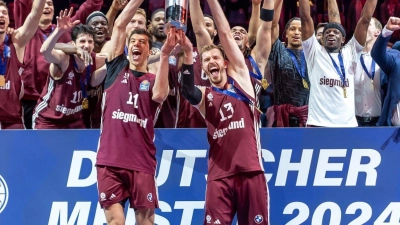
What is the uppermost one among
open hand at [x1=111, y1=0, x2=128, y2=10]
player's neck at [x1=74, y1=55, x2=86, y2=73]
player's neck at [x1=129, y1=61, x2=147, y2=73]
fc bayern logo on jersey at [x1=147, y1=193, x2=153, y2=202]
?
open hand at [x1=111, y1=0, x2=128, y2=10]

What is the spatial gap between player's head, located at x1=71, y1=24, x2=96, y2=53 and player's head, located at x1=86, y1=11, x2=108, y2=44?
541 millimetres

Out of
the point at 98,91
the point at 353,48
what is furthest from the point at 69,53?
the point at 353,48

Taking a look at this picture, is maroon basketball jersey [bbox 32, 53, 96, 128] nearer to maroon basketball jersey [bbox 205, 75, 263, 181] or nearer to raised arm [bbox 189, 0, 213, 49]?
raised arm [bbox 189, 0, 213, 49]

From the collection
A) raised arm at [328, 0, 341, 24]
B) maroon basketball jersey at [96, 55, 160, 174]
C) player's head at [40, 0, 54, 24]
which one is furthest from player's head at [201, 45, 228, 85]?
player's head at [40, 0, 54, 24]

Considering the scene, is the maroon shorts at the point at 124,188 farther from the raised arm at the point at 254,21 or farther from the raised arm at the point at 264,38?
the raised arm at the point at 254,21

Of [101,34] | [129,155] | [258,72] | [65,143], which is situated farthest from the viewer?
[101,34]

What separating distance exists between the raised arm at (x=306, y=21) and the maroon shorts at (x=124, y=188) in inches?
94.5

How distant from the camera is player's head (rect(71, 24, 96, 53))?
→ 752 centimetres

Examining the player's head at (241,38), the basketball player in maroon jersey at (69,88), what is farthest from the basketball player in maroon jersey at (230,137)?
the basketball player in maroon jersey at (69,88)

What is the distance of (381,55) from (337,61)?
17.4 inches

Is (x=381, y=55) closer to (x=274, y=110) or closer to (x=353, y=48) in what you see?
(x=353, y=48)

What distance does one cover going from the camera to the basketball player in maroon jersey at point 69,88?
7.41m

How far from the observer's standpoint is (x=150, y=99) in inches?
262

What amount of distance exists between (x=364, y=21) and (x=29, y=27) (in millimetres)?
3416
